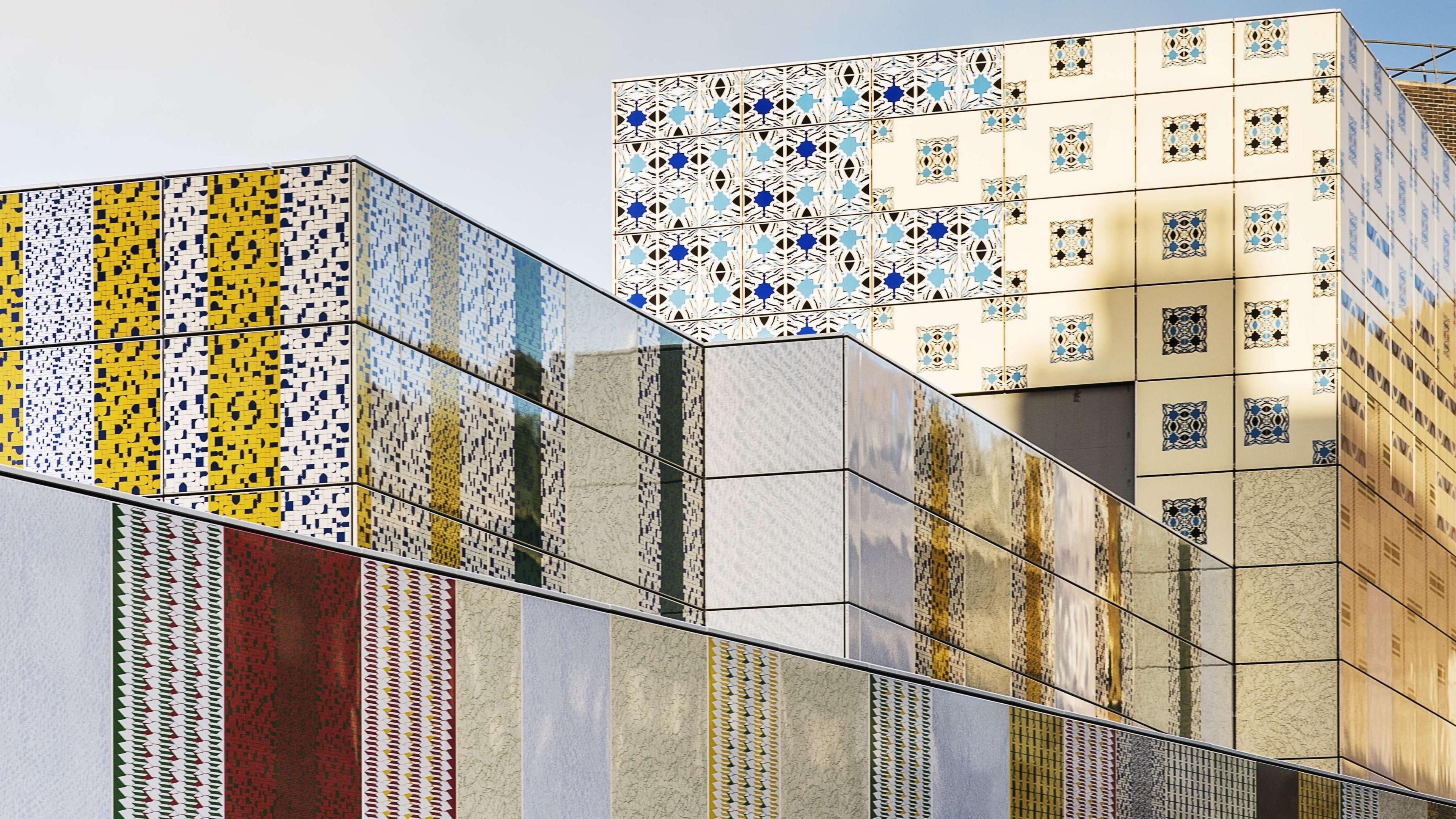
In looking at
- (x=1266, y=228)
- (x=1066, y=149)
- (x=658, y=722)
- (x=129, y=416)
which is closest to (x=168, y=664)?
(x=658, y=722)

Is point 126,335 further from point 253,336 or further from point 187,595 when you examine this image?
point 187,595

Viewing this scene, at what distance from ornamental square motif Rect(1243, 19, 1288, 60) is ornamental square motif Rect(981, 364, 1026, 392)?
3555 millimetres

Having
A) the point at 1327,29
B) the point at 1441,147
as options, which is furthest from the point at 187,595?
the point at 1441,147

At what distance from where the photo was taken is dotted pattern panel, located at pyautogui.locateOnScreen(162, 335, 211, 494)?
30.8 feet

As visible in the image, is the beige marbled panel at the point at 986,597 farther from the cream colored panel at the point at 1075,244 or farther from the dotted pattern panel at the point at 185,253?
the cream colored panel at the point at 1075,244

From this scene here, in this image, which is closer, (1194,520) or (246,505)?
(246,505)

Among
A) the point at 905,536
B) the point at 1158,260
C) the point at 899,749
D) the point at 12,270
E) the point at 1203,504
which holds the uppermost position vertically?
the point at 1158,260

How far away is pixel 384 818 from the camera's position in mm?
5852

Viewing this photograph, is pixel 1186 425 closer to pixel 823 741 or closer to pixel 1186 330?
pixel 1186 330

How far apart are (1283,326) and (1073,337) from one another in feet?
6.30

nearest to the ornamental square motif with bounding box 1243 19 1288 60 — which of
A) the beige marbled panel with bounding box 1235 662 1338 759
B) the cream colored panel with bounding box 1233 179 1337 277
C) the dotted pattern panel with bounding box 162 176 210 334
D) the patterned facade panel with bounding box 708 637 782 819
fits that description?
the cream colored panel with bounding box 1233 179 1337 277

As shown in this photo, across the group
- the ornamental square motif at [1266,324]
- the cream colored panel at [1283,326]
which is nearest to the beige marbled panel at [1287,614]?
the cream colored panel at [1283,326]

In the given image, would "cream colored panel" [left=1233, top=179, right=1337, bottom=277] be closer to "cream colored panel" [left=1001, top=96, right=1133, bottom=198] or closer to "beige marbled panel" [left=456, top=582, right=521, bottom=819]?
"cream colored panel" [left=1001, top=96, right=1133, bottom=198]

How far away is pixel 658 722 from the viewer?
7207mm
